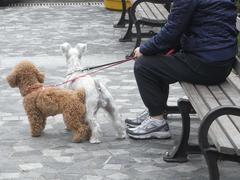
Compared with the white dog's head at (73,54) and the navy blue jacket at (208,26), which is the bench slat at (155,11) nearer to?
the white dog's head at (73,54)

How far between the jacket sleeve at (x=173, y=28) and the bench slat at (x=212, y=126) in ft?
1.26

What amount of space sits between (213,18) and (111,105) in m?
1.28

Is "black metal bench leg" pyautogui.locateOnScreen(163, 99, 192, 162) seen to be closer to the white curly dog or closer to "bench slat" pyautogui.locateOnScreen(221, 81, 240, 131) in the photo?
"bench slat" pyautogui.locateOnScreen(221, 81, 240, 131)

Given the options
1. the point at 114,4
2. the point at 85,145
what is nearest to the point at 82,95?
the point at 85,145

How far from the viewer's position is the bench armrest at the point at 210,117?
3.87 meters

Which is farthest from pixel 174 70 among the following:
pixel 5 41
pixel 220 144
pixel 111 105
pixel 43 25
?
pixel 43 25

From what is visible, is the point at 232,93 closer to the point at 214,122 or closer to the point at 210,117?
the point at 214,122

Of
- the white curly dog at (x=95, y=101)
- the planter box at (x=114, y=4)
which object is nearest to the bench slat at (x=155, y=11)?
the white curly dog at (x=95, y=101)

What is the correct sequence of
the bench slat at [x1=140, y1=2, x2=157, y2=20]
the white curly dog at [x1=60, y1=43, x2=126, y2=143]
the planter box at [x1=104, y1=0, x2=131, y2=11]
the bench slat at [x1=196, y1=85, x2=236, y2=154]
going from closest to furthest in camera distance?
1. the bench slat at [x1=196, y1=85, x2=236, y2=154]
2. the white curly dog at [x1=60, y1=43, x2=126, y2=143]
3. the bench slat at [x1=140, y1=2, x2=157, y2=20]
4. the planter box at [x1=104, y1=0, x2=131, y2=11]

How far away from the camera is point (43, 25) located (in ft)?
40.2

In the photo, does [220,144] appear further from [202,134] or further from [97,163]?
[97,163]

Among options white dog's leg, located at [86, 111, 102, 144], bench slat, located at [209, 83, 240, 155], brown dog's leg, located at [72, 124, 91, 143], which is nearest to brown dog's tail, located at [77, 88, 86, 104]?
white dog's leg, located at [86, 111, 102, 144]

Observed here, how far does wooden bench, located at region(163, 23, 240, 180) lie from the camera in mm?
3899

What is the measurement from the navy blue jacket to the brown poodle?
44.0 inches
